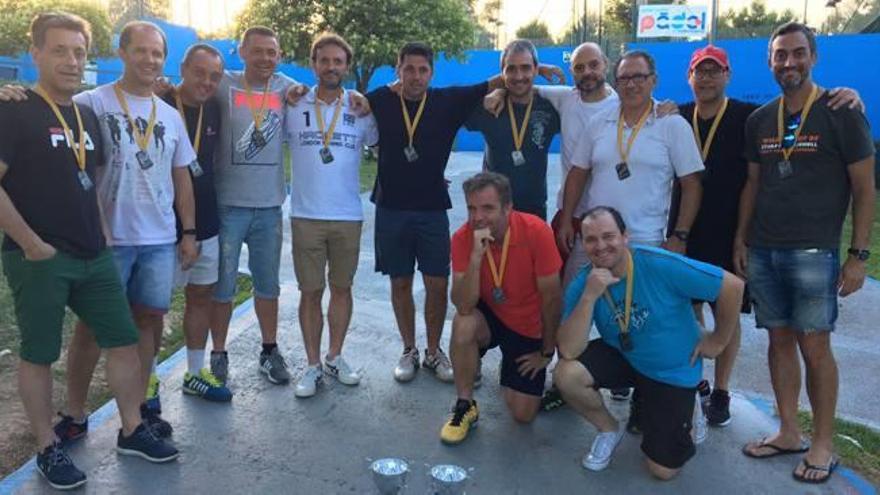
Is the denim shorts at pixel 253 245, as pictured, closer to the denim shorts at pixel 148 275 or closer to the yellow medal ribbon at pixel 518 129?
the denim shorts at pixel 148 275

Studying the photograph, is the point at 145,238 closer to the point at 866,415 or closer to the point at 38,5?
the point at 866,415

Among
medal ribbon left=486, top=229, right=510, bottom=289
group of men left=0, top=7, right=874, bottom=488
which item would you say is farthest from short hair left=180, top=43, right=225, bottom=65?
medal ribbon left=486, top=229, right=510, bottom=289

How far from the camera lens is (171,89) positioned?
379 centimetres

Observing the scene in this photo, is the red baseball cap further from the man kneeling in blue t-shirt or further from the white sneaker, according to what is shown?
the white sneaker

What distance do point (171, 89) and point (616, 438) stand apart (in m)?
2.86

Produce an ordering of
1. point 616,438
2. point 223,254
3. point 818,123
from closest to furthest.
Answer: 1. point 818,123
2. point 616,438
3. point 223,254

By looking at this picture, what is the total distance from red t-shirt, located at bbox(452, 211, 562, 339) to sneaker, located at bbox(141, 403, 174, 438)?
5.28 ft

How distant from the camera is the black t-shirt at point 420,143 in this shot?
415 centimetres

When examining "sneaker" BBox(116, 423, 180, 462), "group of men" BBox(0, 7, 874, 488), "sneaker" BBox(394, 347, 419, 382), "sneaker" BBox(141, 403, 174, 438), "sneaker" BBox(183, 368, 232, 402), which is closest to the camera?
"group of men" BBox(0, 7, 874, 488)

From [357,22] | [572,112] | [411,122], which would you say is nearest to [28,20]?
[357,22]

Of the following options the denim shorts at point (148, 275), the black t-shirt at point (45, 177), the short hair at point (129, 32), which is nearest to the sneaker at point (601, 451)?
the denim shorts at point (148, 275)

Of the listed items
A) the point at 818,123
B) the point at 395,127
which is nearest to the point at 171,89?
the point at 395,127

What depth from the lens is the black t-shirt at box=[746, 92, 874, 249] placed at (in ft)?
10.2

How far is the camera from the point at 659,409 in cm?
323
